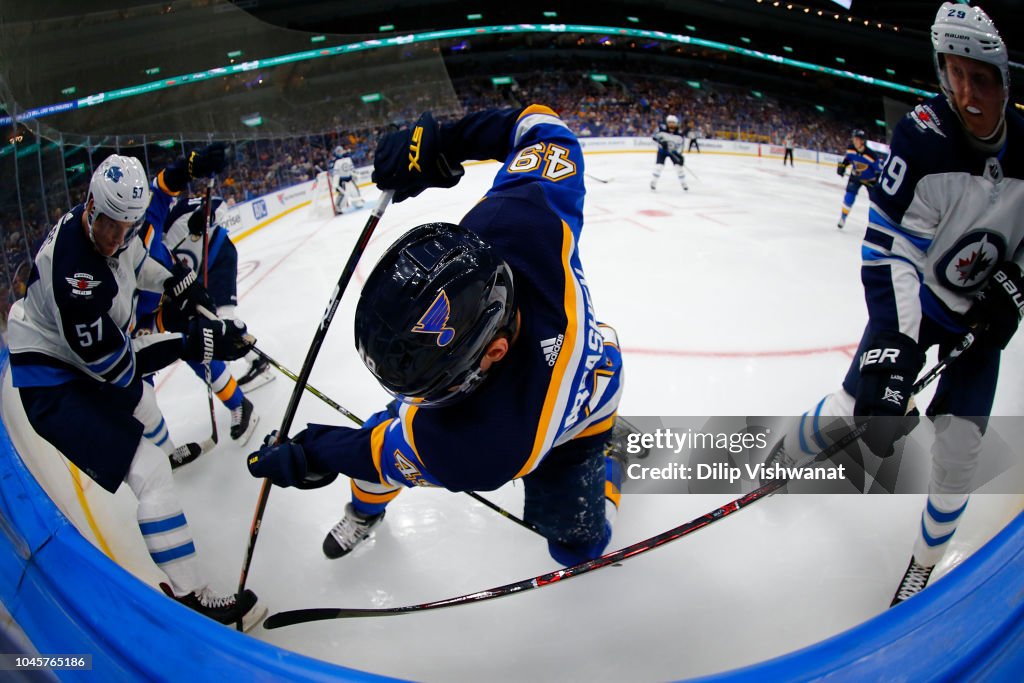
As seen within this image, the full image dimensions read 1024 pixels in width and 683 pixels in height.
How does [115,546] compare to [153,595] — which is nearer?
[153,595]

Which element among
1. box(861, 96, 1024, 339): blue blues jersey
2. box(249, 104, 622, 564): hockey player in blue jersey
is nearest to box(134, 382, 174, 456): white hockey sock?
box(249, 104, 622, 564): hockey player in blue jersey

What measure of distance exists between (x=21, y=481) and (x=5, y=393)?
0.54m

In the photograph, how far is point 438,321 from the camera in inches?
38.4

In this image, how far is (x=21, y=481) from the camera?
1.10 meters

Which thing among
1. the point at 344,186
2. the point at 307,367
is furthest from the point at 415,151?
the point at 344,186

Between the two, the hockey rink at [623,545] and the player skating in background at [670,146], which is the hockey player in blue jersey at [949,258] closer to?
the hockey rink at [623,545]

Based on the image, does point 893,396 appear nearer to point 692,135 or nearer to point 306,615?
point 306,615

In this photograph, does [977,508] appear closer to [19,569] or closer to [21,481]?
[19,569]

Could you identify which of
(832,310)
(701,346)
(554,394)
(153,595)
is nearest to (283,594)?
(153,595)

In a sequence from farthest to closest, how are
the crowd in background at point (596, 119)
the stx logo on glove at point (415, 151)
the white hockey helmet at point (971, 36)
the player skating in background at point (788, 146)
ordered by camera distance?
1. the player skating in background at point (788, 146)
2. the crowd in background at point (596, 119)
3. the stx logo on glove at point (415, 151)
4. the white hockey helmet at point (971, 36)

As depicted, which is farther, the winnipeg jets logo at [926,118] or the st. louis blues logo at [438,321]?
the winnipeg jets logo at [926,118]

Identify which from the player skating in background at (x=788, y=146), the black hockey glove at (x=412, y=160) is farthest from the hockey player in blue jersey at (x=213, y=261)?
the player skating in background at (x=788, y=146)

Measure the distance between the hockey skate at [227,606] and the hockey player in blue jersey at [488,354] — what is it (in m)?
0.29

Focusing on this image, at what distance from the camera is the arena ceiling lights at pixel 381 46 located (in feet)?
5.56
